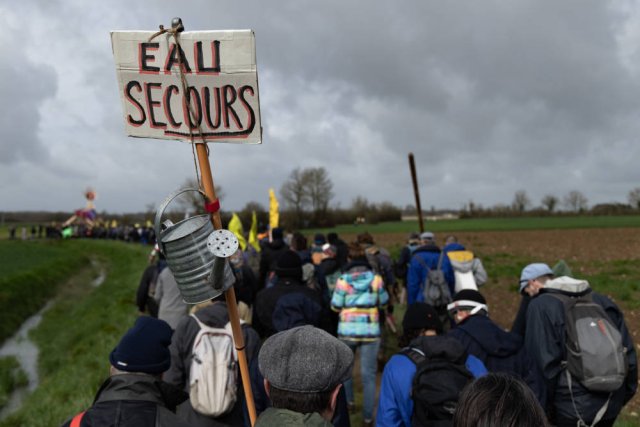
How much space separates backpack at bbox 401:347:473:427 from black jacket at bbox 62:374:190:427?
4.38 ft

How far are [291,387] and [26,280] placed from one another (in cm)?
2351

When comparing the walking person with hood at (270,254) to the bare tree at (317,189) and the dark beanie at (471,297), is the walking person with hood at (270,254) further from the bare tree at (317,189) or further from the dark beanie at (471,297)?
the bare tree at (317,189)

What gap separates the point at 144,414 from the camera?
6.66ft

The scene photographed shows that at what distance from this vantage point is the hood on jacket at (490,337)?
11.3 feet

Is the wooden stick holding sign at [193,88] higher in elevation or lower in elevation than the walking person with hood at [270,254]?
higher

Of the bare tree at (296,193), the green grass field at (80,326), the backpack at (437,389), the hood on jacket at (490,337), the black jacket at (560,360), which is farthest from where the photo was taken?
the bare tree at (296,193)

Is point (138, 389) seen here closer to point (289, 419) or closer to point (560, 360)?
point (289, 419)

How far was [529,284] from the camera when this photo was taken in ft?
14.5

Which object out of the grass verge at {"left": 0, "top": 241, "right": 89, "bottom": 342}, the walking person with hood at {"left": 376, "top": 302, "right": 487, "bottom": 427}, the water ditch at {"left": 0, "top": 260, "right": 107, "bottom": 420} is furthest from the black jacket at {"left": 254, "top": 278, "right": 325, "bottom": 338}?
the grass verge at {"left": 0, "top": 241, "right": 89, "bottom": 342}

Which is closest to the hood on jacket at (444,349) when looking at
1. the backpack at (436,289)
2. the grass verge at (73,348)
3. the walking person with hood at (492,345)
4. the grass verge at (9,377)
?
the walking person with hood at (492,345)

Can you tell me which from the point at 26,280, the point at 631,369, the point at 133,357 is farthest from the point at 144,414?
the point at 26,280

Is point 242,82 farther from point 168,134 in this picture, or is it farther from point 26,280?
point 26,280

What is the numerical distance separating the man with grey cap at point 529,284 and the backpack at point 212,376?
262cm

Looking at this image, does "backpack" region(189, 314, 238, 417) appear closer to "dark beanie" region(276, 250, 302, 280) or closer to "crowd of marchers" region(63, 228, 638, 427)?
"crowd of marchers" region(63, 228, 638, 427)
